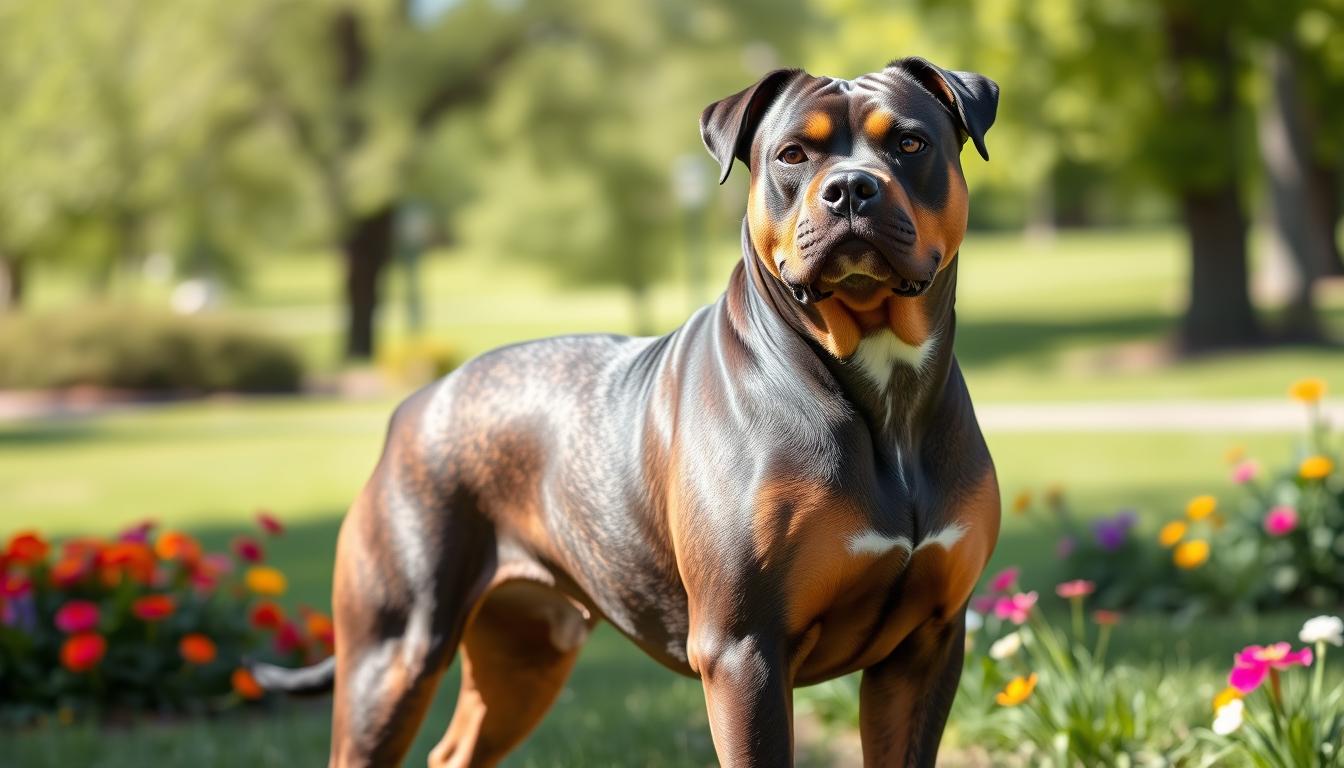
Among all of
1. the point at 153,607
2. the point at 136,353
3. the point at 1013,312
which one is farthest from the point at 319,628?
the point at 1013,312

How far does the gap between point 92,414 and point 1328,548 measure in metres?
19.0

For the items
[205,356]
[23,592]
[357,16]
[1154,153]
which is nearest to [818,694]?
[23,592]

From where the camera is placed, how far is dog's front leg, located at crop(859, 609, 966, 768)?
130 inches

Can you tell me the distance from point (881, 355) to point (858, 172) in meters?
0.42

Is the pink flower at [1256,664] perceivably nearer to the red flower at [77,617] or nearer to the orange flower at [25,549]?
the red flower at [77,617]

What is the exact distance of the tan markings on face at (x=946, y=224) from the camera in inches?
117

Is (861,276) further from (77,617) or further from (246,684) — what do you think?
(77,617)

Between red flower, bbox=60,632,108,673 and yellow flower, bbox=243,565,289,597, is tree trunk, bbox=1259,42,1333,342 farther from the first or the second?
red flower, bbox=60,632,108,673

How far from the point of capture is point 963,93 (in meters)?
3.14

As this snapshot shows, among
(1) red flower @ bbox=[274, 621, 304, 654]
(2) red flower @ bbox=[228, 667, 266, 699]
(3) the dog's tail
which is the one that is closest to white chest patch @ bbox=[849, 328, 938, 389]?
(3) the dog's tail

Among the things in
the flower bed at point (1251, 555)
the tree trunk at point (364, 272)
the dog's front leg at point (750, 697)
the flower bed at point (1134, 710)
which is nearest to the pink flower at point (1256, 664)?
the flower bed at point (1134, 710)

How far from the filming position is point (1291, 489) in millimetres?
7508

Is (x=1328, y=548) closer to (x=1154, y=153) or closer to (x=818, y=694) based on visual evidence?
(x=818, y=694)

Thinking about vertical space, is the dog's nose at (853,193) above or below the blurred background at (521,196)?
above
